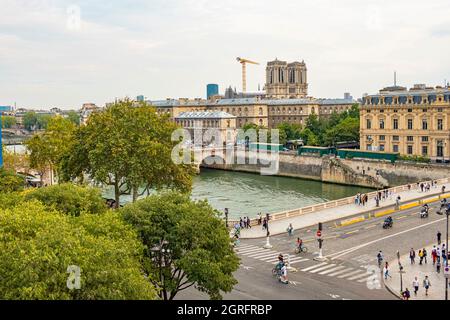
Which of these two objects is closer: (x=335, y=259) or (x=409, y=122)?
(x=335, y=259)

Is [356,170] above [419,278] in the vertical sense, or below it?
above

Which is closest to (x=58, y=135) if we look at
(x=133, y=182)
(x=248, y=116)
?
(x=133, y=182)

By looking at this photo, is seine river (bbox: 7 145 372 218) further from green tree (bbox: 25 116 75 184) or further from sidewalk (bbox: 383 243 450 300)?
sidewalk (bbox: 383 243 450 300)

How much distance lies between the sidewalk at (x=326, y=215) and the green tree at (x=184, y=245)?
51.7 ft

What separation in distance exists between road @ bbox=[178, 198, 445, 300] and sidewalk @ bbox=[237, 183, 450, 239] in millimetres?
1333

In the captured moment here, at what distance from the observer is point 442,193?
168 ft

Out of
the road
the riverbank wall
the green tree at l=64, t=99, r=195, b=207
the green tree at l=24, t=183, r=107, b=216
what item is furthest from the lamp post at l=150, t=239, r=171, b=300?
the riverbank wall

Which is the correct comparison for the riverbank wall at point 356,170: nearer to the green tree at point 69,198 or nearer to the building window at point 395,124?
the building window at point 395,124

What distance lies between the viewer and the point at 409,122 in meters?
76.4

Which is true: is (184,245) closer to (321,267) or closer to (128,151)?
(321,267)

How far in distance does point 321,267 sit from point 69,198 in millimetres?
13229

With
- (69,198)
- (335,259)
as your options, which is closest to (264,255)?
(335,259)

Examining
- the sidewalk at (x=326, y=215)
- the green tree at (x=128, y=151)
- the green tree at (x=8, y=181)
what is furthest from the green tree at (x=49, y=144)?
the sidewalk at (x=326, y=215)

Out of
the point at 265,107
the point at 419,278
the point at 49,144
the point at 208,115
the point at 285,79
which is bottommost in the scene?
the point at 419,278
